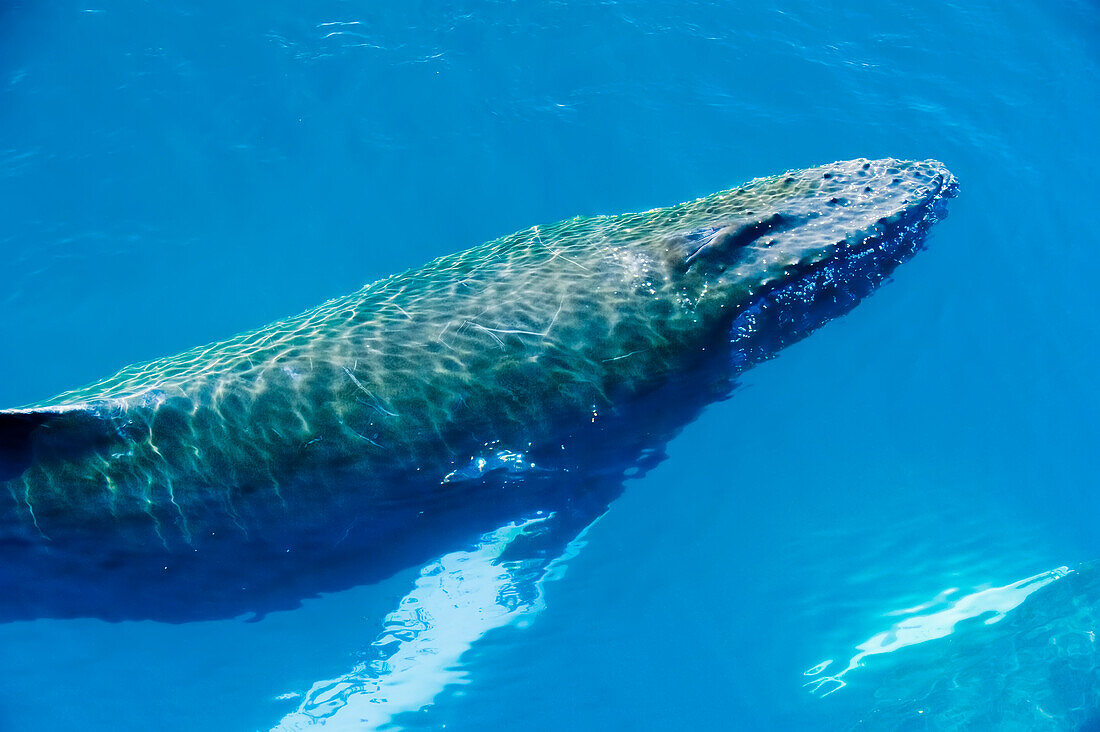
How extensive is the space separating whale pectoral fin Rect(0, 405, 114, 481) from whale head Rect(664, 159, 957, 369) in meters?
5.47

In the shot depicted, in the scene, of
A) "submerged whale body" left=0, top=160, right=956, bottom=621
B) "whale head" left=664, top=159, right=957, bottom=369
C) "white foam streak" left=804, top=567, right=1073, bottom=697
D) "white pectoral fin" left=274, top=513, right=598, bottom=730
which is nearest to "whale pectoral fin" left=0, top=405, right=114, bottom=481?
"submerged whale body" left=0, top=160, right=956, bottom=621

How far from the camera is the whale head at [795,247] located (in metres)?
7.29

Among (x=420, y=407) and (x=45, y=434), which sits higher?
(x=45, y=434)

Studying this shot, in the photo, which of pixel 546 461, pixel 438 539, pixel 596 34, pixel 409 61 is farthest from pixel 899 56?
pixel 438 539

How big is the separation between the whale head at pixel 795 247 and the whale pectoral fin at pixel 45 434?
215 inches

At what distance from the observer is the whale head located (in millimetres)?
7289

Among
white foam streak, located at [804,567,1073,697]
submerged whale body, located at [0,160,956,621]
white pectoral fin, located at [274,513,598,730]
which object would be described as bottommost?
white foam streak, located at [804,567,1073,697]

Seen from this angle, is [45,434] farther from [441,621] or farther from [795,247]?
[795,247]

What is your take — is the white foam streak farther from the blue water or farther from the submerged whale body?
the submerged whale body

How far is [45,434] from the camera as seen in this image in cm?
559

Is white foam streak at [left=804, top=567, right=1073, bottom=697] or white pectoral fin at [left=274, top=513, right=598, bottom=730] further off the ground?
white pectoral fin at [left=274, top=513, right=598, bottom=730]

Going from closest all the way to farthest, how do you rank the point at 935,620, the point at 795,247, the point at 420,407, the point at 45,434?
1. the point at 45,434
2. the point at 420,407
3. the point at 795,247
4. the point at 935,620

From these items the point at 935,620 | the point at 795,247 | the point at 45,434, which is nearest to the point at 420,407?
the point at 45,434

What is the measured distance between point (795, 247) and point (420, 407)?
416 cm
